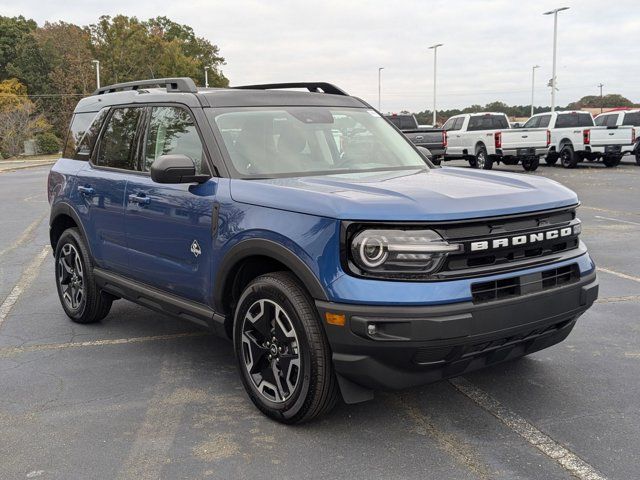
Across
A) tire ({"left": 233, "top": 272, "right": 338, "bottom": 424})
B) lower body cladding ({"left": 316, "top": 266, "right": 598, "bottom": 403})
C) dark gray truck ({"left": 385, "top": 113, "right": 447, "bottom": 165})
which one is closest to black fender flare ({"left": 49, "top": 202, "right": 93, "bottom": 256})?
tire ({"left": 233, "top": 272, "right": 338, "bottom": 424})

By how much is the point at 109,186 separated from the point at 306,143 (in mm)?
1597

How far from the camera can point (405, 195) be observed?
3365 mm

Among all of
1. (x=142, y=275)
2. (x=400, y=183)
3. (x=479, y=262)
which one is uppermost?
(x=400, y=183)

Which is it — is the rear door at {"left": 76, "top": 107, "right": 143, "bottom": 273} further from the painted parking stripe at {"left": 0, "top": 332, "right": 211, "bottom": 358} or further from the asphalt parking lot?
the asphalt parking lot

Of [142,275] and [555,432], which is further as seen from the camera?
[142,275]

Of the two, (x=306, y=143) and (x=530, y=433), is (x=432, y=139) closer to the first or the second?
(x=306, y=143)

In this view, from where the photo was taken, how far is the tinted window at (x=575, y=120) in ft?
81.7

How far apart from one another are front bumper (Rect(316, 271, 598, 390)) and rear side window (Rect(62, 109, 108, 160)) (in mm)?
3239

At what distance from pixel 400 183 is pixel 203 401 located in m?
1.75

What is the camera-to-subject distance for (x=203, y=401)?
4062 millimetres

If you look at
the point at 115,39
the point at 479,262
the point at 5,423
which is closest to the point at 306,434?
the point at 479,262

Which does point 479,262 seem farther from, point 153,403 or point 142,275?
point 142,275

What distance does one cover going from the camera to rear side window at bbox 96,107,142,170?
5047 mm

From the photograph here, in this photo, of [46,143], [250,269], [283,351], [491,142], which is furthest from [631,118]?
[46,143]
